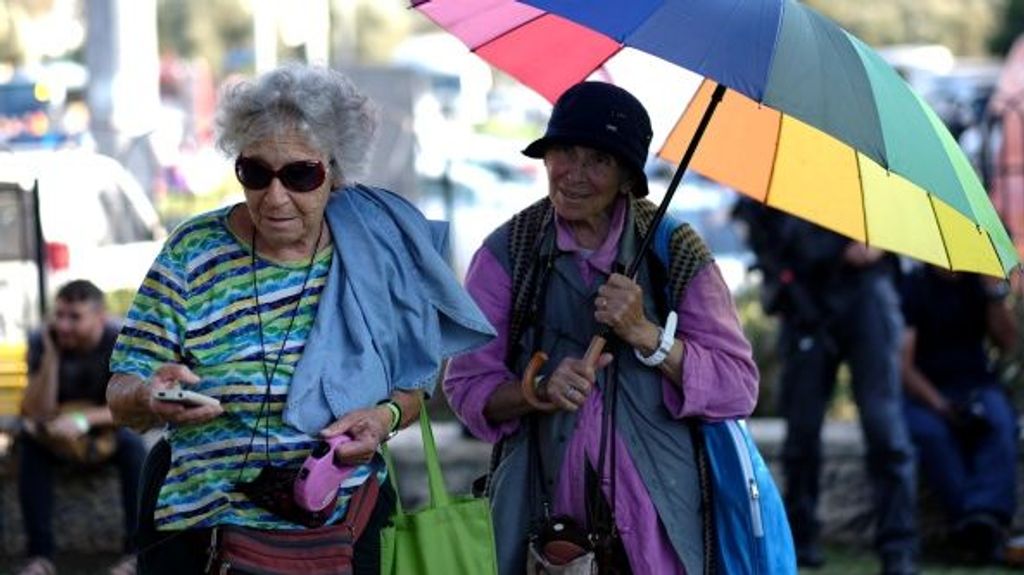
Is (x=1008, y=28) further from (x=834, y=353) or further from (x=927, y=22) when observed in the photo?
(x=834, y=353)

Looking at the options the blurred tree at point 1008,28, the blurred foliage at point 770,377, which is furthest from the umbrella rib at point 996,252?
the blurred tree at point 1008,28

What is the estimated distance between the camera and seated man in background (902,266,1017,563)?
885 centimetres

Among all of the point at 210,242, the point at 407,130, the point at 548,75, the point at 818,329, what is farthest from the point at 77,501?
the point at 407,130

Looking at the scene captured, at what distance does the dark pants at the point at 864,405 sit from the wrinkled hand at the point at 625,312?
154 inches

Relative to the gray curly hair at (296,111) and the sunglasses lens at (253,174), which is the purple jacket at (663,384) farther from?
the sunglasses lens at (253,174)

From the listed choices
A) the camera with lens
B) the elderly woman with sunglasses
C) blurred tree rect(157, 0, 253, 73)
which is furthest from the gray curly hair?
blurred tree rect(157, 0, 253, 73)

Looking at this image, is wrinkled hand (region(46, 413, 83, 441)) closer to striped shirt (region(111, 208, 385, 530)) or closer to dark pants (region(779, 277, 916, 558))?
dark pants (region(779, 277, 916, 558))

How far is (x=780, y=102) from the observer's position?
421cm

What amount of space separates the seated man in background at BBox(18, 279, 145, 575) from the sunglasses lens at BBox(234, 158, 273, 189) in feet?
13.4

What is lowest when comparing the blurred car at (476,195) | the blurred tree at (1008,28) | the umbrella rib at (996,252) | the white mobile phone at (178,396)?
the blurred tree at (1008,28)

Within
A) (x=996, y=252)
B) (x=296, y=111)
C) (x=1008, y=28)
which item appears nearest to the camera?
(x=296, y=111)

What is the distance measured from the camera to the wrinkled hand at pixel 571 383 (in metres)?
4.67

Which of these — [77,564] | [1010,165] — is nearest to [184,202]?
[1010,165]

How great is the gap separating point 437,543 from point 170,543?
1.79 feet
